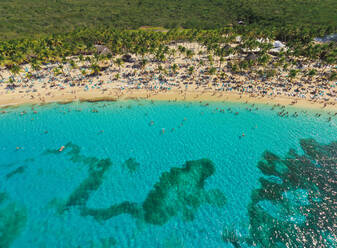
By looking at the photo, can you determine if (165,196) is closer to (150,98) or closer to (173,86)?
(150,98)

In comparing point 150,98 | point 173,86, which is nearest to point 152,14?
point 173,86

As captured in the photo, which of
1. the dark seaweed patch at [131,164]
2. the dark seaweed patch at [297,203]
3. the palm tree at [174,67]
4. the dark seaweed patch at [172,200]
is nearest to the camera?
the dark seaweed patch at [297,203]

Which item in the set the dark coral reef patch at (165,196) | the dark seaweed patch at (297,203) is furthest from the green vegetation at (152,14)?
the dark coral reef patch at (165,196)

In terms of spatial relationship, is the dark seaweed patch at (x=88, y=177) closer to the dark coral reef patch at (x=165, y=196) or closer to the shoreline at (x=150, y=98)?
the dark coral reef patch at (x=165, y=196)

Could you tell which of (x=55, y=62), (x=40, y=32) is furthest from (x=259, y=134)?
(x=40, y=32)

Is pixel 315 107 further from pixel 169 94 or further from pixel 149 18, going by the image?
pixel 149 18

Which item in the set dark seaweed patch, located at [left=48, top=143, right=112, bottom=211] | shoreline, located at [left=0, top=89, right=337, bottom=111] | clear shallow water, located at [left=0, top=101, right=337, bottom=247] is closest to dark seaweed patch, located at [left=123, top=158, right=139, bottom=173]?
clear shallow water, located at [left=0, top=101, right=337, bottom=247]

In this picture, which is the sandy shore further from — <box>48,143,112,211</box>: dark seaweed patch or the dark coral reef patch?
the dark coral reef patch
